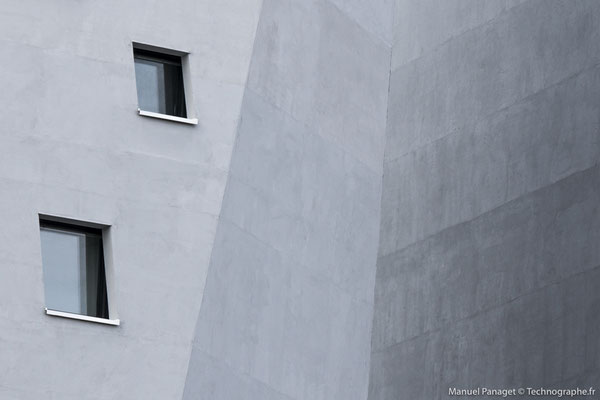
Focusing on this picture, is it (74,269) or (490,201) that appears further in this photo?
(490,201)

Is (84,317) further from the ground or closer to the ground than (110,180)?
closer to the ground

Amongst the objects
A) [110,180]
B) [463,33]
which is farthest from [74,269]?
[463,33]

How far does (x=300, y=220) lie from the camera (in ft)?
86.2

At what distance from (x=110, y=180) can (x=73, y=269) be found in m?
1.56

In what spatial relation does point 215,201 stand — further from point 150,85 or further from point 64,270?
point 64,270

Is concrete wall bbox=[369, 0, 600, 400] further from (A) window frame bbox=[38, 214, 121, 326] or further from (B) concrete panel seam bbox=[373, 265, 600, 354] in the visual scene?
(A) window frame bbox=[38, 214, 121, 326]

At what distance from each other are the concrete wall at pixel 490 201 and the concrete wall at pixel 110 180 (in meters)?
11.6

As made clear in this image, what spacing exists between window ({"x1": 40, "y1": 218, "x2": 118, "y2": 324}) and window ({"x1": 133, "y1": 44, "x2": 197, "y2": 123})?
2491mm

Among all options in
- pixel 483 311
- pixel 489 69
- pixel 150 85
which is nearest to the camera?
pixel 150 85

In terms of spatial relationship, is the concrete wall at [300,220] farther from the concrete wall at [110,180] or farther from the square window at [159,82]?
the square window at [159,82]

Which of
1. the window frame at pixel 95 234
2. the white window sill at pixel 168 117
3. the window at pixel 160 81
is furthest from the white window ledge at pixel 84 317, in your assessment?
the window at pixel 160 81

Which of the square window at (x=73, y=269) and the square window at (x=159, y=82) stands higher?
the square window at (x=159, y=82)

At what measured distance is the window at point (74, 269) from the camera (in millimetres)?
23375

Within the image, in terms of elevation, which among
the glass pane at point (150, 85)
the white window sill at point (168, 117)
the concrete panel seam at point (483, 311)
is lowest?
the white window sill at point (168, 117)
